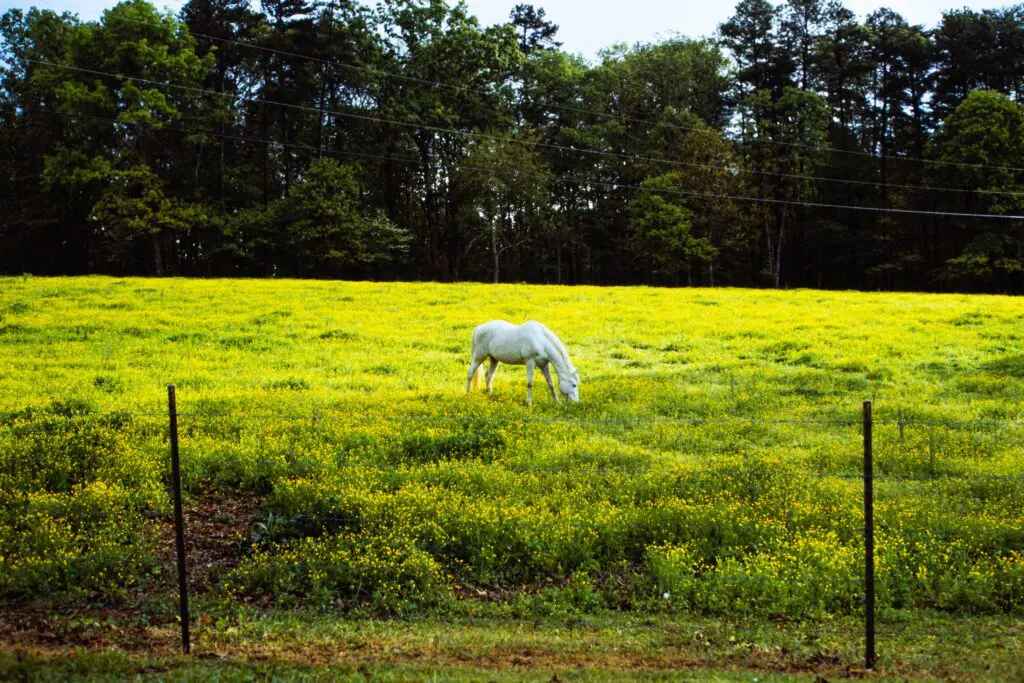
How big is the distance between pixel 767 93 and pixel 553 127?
18.0m

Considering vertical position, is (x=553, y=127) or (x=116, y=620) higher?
(x=553, y=127)

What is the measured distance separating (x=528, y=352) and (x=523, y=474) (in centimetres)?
565

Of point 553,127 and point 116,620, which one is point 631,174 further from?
point 116,620

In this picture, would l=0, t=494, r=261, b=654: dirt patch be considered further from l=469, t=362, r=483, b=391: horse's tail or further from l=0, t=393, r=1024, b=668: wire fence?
l=469, t=362, r=483, b=391: horse's tail

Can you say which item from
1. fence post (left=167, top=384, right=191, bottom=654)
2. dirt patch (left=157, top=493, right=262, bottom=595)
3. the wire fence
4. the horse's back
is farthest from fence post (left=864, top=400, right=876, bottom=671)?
the horse's back

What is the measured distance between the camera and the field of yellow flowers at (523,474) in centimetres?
957

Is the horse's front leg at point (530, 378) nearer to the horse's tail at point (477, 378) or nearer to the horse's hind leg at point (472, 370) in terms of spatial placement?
the horse's hind leg at point (472, 370)

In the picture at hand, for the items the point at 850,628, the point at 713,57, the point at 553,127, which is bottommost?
the point at 850,628

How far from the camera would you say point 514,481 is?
40.2ft

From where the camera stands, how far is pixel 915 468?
1329cm

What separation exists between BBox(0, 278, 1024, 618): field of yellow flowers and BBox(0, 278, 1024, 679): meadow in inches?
1.8

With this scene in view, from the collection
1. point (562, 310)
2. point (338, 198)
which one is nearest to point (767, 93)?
point (338, 198)

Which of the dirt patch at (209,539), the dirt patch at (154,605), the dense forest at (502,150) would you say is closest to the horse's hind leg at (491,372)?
Answer: the dirt patch at (209,539)

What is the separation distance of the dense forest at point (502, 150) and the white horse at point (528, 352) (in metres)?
37.7
